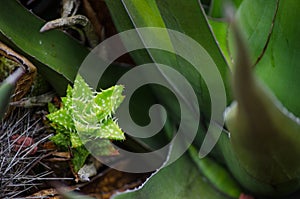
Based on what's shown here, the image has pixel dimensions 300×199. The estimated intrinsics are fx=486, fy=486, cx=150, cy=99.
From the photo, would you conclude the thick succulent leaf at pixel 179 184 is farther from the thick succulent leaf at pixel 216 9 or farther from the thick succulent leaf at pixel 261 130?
the thick succulent leaf at pixel 216 9

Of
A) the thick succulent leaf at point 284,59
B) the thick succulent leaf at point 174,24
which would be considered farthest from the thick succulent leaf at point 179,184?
the thick succulent leaf at point 284,59

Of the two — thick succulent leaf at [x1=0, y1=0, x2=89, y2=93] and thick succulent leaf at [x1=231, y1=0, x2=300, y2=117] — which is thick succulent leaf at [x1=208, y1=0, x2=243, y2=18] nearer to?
thick succulent leaf at [x1=231, y1=0, x2=300, y2=117]

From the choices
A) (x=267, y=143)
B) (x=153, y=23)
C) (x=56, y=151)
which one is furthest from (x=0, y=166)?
(x=267, y=143)

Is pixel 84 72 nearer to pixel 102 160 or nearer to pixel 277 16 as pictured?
pixel 102 160

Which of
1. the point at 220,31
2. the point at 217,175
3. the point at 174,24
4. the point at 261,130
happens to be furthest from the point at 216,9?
the point at 261,130

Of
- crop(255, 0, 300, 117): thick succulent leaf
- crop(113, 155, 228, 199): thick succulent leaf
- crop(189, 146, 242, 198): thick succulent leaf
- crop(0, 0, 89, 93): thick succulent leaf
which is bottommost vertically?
crop(189, 146, 242, 198): thick succulent leaf

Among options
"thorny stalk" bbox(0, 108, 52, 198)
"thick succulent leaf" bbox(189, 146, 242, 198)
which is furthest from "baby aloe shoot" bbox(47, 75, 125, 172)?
"thick succulent leaf" bbox(189, 146, 242, 198)

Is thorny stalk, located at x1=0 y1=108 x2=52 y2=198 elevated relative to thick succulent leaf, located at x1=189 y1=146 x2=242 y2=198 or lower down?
elevated
